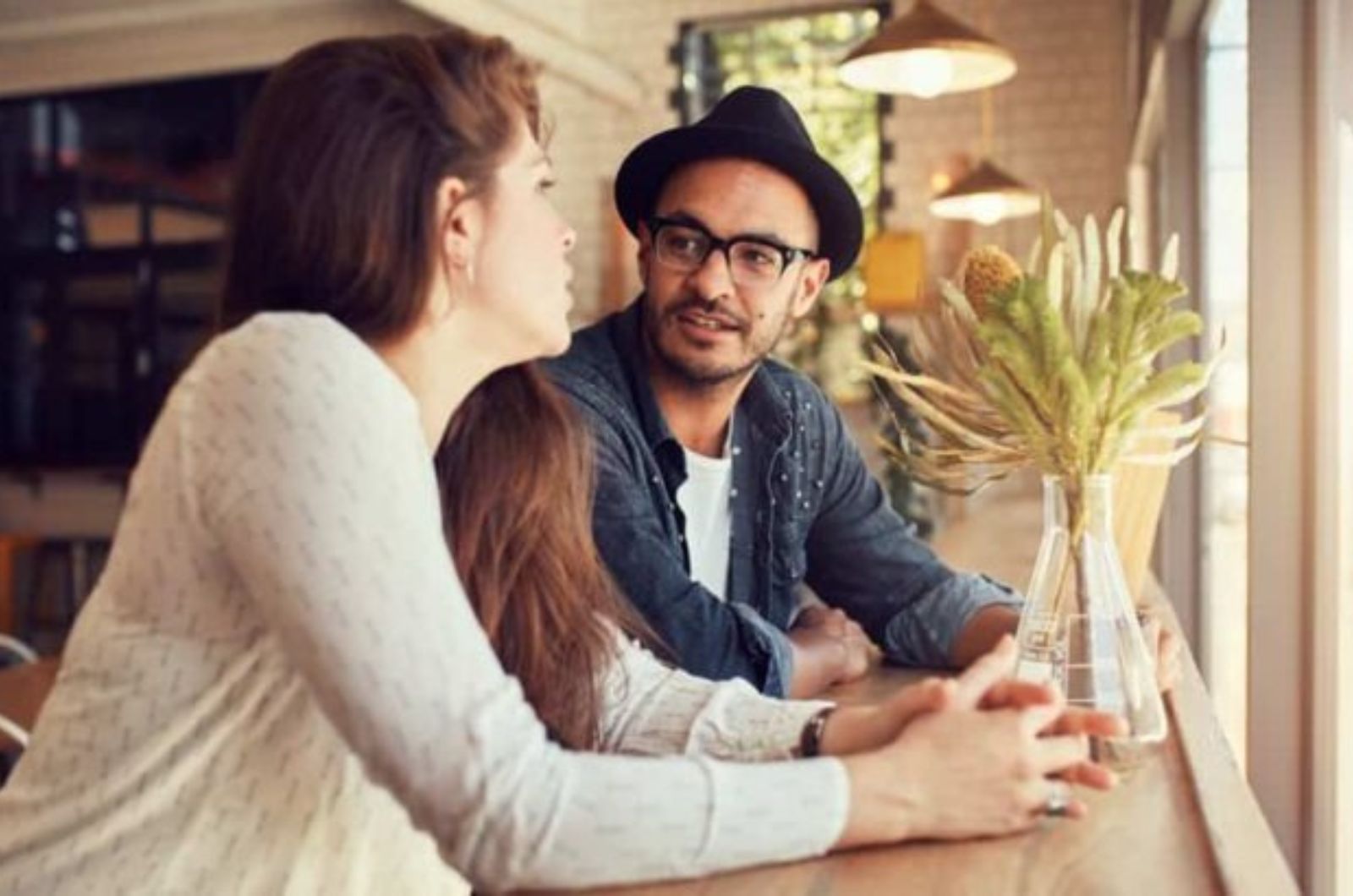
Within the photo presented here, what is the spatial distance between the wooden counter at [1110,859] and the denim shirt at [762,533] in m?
0.54

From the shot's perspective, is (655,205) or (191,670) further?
(655,205)

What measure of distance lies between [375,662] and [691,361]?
102 cm

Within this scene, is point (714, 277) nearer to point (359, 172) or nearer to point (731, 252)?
point (731, 252)

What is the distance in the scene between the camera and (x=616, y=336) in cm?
197

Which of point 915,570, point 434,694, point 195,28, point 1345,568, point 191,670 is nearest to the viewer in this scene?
point 434,694

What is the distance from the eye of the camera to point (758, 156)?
192 centimetres

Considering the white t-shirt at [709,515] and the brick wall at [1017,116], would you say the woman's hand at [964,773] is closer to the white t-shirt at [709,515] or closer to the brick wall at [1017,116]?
the white t-shirt at [709,515]

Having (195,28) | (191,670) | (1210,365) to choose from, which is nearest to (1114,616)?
(1210,365)

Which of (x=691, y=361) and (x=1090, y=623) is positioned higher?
(x=691, y=361)

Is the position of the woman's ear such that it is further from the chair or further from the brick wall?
the brick wall

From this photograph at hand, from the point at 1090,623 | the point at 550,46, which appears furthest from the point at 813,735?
the point at 550,46

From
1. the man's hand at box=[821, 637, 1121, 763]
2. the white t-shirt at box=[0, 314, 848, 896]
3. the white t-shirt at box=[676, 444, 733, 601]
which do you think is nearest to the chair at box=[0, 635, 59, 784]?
the white t-shirt at box=[676, 444, 733, 601]

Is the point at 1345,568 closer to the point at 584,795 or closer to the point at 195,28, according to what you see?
the point at 584,795

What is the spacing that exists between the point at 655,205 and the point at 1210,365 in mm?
894
